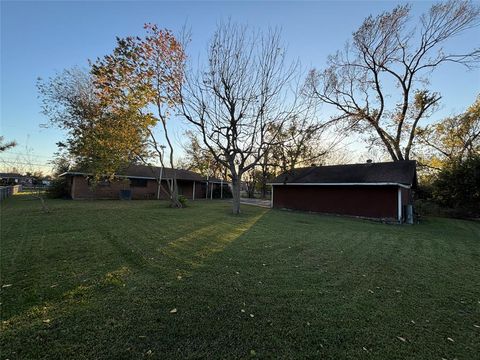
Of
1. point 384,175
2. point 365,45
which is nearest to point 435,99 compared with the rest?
point 365,45

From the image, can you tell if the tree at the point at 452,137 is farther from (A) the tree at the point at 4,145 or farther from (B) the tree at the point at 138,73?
(A) the tree at the point at 4,145

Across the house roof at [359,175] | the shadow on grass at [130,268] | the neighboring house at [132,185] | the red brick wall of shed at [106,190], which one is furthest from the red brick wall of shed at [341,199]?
the red brick wall of shed at [106,190]

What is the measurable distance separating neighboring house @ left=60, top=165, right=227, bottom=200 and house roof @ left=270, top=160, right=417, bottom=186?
10212 millimetres

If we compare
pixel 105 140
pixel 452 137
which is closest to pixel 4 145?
pixel 105 140

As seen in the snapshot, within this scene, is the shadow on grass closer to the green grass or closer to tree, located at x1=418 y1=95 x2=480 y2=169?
the green grass

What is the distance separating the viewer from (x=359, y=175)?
1561 cm

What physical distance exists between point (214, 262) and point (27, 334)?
111 inches

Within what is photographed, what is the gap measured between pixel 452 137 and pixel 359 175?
43.0 ft

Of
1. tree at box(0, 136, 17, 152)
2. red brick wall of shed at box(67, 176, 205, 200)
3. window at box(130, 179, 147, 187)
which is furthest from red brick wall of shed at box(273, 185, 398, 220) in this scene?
tree at box(0, 136, 17, 152)

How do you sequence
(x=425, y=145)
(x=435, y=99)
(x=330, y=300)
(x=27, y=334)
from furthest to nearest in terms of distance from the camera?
(x=425, y=145)
(x=435, y=99)
(x=330, y=300)
(x=27, y=334)

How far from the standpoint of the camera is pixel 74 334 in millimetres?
2332

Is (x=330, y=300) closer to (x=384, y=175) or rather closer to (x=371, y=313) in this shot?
(x=371, y=313)

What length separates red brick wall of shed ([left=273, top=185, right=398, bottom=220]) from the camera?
1385 cm

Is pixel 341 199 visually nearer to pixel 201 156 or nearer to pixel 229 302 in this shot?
pixel 201 156
